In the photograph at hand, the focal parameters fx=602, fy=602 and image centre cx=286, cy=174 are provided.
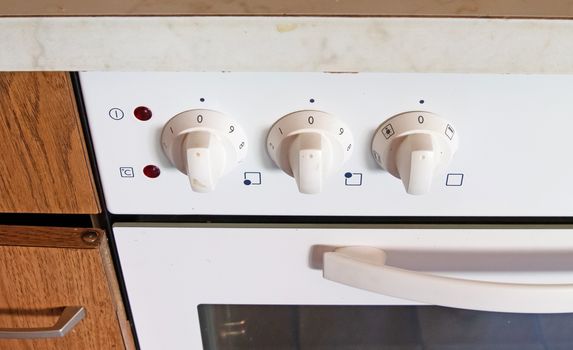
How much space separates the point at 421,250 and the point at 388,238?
0.03 m

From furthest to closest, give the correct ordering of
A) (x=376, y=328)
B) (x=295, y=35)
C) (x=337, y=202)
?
1. (x=376, y=328)
2. (x=337, y=202)
3. (x=295, y=35)

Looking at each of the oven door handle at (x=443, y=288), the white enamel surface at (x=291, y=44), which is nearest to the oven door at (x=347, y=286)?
the oven door handle at (x=443, y=288)

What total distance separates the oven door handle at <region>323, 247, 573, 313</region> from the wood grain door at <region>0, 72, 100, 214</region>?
194 mm

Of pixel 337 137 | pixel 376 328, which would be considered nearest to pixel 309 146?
pixel 337 137

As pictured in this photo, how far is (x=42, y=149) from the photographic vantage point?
0.42 metres

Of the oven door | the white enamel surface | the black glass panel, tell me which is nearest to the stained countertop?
the white enamel surface

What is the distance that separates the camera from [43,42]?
0.35 meters

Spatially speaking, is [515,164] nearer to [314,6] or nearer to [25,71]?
[314,6]

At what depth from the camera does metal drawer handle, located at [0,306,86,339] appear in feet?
1.63

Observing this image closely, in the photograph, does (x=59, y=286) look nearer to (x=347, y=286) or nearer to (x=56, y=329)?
(x=56, y=329)

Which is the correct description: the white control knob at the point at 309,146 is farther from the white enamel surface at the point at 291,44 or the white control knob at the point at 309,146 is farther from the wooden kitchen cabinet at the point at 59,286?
the wooden kitchen cabinet at the point at 59,286

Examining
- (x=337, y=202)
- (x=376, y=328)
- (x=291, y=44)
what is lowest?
(x=376, y=328)

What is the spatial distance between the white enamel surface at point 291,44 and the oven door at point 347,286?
15 centimetres

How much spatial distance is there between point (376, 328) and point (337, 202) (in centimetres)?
17
